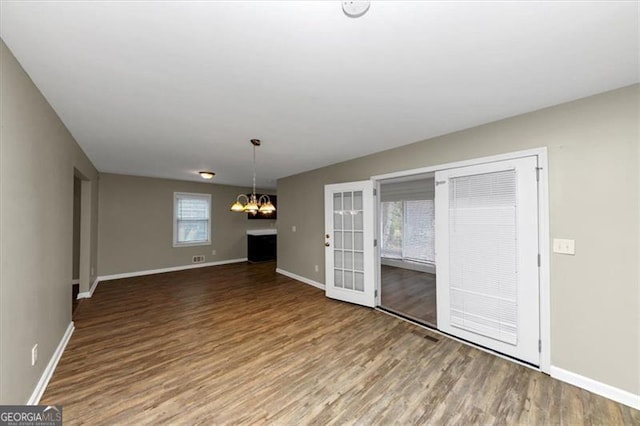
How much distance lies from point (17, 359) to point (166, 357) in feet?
3.62

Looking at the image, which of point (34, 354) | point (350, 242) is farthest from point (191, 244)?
point (34, 354)

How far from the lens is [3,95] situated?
4.62ft

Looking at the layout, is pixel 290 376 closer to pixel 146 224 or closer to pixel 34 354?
pixel 34 354

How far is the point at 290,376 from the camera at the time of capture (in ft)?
7.20

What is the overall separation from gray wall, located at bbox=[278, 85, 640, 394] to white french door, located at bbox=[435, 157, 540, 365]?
170mm

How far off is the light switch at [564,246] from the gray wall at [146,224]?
728cm

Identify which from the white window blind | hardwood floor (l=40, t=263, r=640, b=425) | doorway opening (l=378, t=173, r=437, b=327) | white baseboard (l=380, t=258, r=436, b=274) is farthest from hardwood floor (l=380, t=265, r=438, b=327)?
the white window blind

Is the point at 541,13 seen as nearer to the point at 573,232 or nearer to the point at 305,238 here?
the point at 573,232

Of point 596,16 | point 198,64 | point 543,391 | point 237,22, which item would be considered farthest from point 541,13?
point 543,391

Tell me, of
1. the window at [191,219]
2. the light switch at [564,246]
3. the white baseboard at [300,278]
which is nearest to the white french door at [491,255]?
the light switch at [564,246]

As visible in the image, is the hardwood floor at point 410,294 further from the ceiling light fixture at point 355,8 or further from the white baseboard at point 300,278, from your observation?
the ceiling light fixture at point 355,8

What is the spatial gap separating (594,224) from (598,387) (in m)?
1.36

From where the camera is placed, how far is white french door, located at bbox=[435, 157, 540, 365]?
2350mm

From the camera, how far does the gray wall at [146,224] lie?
5582mm
